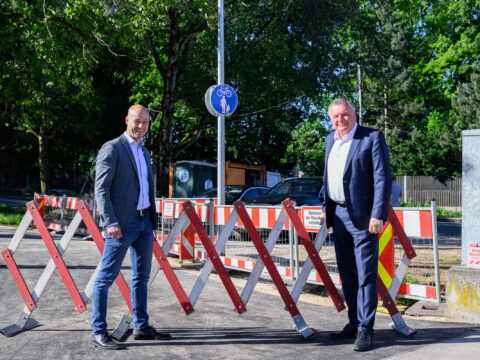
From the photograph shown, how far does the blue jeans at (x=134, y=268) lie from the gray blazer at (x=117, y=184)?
14 cm

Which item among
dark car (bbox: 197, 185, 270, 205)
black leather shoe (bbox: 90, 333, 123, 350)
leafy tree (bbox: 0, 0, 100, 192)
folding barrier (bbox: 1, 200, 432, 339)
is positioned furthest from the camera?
dark car (bbox: 197, 185, 270, 205)

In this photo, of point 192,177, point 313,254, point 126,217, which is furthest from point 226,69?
point 126,217

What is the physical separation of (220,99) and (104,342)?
22.5 ft

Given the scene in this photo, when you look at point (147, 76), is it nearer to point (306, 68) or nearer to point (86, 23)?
point (306, 68)

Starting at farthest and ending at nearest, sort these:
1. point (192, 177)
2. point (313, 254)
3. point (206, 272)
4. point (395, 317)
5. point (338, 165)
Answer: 1. point (192, 177)
2. point (206, 272)
3. point (313, 254)
4. point (395, 317)
5. point (338, 165)

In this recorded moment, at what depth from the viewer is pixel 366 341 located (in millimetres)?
4047

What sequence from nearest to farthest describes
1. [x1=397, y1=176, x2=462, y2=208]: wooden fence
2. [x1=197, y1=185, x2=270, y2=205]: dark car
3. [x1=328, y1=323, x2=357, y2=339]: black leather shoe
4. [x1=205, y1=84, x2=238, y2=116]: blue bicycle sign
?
[x1=328, y1=323, x2=357, y2=339]: black leather shoe
[x1=205, y1=84, x2=238, y2=116]: blue bicycle sign
[x1=197, y1=185, x2=270, y2=205]: dark car
[x1=397, y1=176, x2=462, y2=208]: wooden fence

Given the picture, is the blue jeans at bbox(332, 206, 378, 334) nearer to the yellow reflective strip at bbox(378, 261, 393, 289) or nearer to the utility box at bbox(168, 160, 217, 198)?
the yellow reflective strip at bbox(378, 261, 393, 289)

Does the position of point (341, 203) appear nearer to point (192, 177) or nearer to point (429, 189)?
point (192, 177)

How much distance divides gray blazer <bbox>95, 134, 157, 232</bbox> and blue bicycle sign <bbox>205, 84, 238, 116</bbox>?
19.5 ft

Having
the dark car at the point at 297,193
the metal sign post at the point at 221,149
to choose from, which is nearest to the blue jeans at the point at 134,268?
the metal sign post at the point at 221,149

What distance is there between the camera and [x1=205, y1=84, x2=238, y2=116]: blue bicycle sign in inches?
396

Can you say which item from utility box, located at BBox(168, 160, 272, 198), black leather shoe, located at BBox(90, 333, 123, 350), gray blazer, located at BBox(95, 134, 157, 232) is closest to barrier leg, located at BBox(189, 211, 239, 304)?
black leather shoe, located at BBox(90, 333, 123, 350)

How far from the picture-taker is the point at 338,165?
4363 mm
